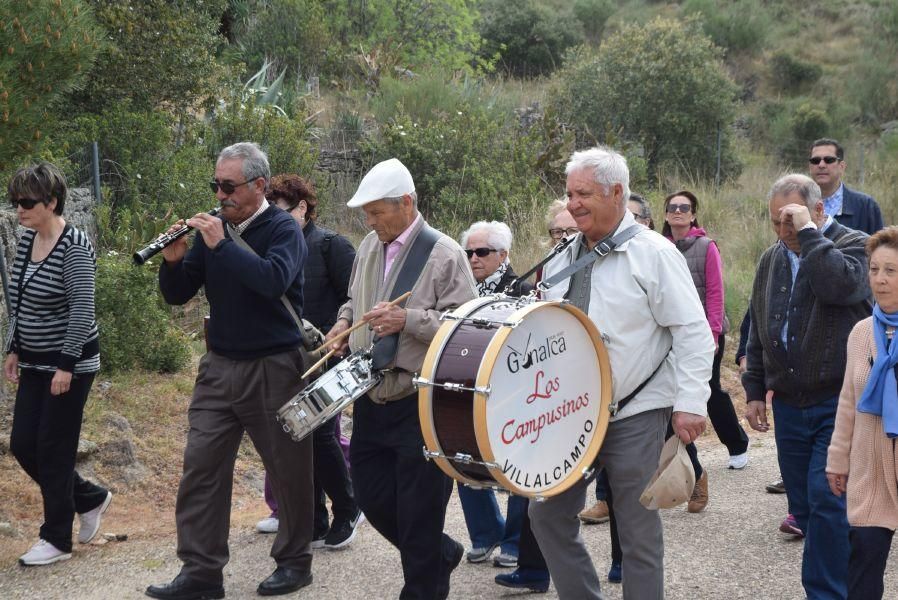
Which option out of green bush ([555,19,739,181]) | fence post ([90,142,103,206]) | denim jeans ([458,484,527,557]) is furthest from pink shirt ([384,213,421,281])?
green bush ([555,19,739,181])

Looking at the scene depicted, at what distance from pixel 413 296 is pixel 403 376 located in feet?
1.14

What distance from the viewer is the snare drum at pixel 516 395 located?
13.1 ft

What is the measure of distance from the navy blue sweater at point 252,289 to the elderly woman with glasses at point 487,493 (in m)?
1.08

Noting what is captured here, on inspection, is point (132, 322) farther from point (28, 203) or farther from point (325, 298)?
point (28, 203)

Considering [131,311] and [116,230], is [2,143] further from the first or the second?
[116,230]

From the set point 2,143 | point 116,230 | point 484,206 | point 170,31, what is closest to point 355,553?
point 2,143

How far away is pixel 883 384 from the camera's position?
14.2 feet

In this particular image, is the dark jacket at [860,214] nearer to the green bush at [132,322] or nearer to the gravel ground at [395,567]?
the gravel ground at [395,567]

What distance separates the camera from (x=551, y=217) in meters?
6.82

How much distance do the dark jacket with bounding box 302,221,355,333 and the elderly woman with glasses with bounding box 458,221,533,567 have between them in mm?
711

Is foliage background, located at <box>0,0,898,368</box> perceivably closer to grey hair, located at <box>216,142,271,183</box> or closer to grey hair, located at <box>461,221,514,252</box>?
grey hair, located at <box>216,142,271,183</box>

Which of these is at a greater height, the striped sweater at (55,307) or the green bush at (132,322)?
the striped sweater at (55,307)

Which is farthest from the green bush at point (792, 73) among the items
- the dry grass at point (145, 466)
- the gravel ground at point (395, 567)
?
the gravel ground at point (395, 567)

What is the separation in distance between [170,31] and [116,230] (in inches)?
106
